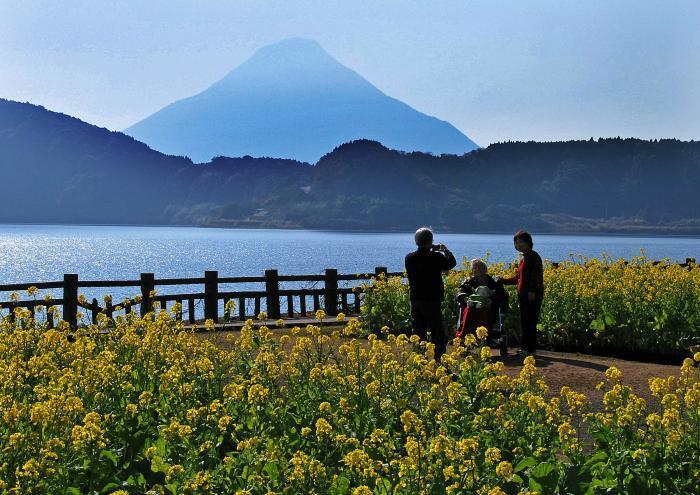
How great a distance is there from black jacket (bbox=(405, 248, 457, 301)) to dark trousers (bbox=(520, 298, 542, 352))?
3.20m

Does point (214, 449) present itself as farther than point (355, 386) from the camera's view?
No

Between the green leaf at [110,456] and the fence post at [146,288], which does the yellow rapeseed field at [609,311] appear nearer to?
the fence post at [146,288]

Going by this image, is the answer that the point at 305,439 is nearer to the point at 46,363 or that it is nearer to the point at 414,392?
the point at 414,392

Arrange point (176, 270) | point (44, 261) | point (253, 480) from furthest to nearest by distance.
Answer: point (44, 261), point (176, 270), point (253, 480)

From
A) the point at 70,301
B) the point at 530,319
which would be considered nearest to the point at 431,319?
A: the point at 530,319

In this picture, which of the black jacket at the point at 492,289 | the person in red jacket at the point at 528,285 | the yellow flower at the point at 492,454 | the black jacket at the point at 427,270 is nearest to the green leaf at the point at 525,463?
the yellow flower at the point at 492,454

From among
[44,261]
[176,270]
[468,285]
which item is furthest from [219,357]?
[44,261]

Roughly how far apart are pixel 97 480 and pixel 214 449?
915mm

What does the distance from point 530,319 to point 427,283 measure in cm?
352

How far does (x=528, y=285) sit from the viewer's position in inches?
520

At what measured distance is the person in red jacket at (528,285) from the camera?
1287cm

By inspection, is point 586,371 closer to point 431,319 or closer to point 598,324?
point 598,324

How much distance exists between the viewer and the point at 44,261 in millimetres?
140375

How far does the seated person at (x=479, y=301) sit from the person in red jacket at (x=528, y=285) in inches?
24.8
